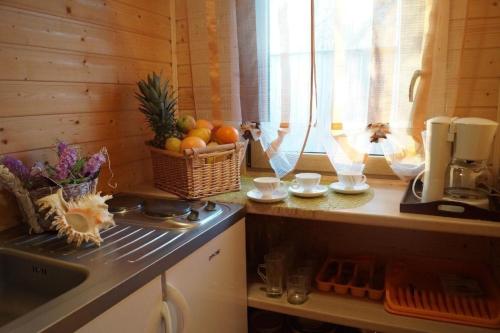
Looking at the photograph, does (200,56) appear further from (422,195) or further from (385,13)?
(422,195)

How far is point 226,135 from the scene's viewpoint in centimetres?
136

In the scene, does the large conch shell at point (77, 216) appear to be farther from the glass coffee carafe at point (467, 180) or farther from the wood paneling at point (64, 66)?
the glass coffee carafe at point (467, 180)

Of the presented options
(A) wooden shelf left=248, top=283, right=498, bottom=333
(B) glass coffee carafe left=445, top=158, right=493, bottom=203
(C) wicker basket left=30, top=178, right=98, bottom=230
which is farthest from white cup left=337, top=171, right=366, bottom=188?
(C) wicker basket left=30, top=178, right=98, bottom=230

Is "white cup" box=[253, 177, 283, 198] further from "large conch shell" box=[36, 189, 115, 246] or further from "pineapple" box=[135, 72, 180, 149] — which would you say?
"large conch shell" box=[36, 189, 115, 246]

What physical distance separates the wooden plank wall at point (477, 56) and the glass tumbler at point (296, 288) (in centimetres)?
80

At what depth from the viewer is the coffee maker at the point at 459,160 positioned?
1016 millimetres

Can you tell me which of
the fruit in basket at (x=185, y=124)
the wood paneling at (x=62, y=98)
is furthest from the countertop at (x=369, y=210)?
the wood paneling at (x=62, y=98)

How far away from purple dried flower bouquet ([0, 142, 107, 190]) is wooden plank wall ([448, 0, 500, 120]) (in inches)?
47.7

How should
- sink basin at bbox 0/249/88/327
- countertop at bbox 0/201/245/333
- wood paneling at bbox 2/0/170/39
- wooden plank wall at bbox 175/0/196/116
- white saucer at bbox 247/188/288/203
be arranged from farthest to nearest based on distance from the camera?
wooden plank wall at bbox 175/0/196/116, white saucer at bbox 247/188/288/203, wood paneling at bbox 2/0/170/39, sink basin at bbox 0/249/88/327, countertop at bbox 0/201/245/333

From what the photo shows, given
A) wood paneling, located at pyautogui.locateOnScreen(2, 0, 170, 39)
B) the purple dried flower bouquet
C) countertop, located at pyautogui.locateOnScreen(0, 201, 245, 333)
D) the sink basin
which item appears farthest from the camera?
wood paneling, located at pyautogui.locateOnScreen(2, 0, 170, 39)

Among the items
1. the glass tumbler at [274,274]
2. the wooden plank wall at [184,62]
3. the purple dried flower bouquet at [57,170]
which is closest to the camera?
the purple dried flower bouquet at [57,170]

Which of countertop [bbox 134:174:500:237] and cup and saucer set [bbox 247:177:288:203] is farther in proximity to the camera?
cup and saucer set [bbox 247:177:288:203]

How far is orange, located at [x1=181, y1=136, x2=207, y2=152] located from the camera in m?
1.27

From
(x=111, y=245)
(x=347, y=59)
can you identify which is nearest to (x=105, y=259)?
(x=111, y=245)
